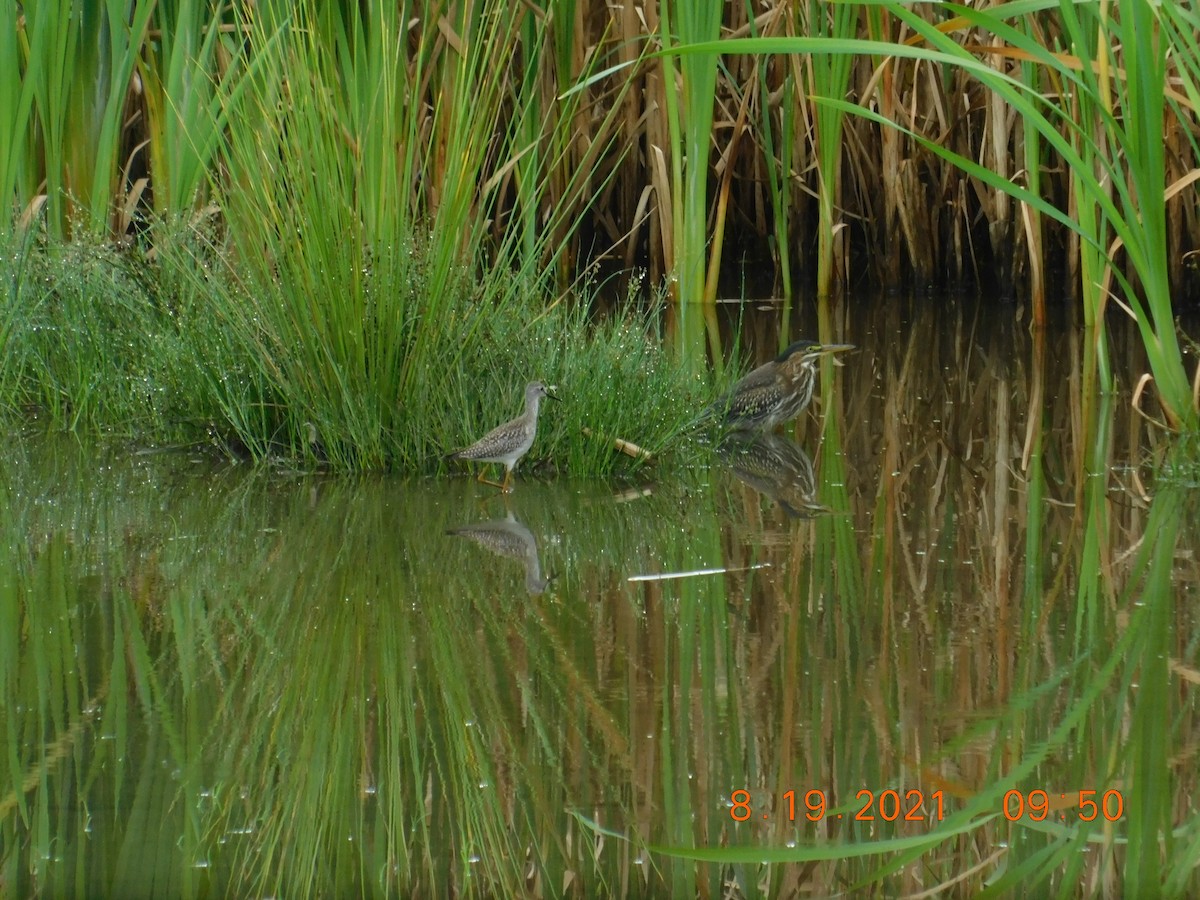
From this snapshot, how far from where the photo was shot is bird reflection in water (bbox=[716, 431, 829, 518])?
512 centimetres

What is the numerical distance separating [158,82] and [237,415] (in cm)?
262

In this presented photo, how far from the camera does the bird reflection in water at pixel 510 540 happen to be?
169 inches

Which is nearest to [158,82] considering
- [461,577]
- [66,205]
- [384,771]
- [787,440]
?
[66,205]

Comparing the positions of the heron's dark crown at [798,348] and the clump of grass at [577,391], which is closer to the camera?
the clump of grass at [577,391]

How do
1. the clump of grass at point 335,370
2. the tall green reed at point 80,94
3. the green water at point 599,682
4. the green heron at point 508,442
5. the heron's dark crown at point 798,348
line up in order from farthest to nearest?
the tall green reed at point 80,94
the heron's dark crown at point 798,348
the clump of grass at point 335,370
the green heron at point 508,442
the green water at point 599,682

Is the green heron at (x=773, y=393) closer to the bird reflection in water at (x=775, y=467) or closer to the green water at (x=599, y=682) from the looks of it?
the bird reflection in water at (x=775, y=467)

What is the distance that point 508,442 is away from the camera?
16.6ft
